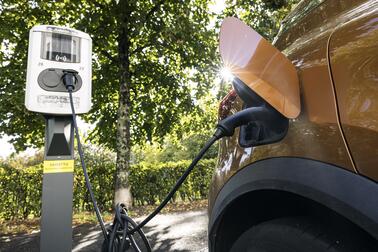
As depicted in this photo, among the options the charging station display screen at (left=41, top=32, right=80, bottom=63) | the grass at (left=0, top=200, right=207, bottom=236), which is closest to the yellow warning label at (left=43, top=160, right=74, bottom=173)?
the charging station display screen at (left=41, top=32, right=80, bottom=63)

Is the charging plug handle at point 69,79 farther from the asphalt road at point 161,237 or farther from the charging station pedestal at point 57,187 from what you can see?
the asphalt road at point 161,237

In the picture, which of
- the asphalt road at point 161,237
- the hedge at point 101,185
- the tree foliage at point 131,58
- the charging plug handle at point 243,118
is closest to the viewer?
the charging plug handle at point 243,118

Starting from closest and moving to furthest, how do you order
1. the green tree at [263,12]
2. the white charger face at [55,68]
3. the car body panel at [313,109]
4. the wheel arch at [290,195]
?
the wheel arch at [290,195] → the car body panel at [313,109] → the white charger face at [55,68] → the green tree at [263,12]

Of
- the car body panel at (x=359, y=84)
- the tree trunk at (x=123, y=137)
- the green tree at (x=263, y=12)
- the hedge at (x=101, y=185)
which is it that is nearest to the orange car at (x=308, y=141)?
the car body panel at (x=359, y=84)

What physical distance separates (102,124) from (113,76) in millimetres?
1214

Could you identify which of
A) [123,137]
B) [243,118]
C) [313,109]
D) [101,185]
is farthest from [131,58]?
[313,109]

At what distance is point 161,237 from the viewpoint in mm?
Answer: 5086

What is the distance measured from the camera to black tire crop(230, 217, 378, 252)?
105 cm

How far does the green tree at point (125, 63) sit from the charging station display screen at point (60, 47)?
4260mm

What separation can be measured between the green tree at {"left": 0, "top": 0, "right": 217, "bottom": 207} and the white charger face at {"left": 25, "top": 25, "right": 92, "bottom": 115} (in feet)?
14.0

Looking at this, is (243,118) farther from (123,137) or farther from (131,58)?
(131,58)

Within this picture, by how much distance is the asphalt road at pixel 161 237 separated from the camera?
4652 mm

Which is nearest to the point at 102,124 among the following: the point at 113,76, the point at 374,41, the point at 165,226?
the point at 113,76

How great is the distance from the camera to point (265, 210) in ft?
4.60
